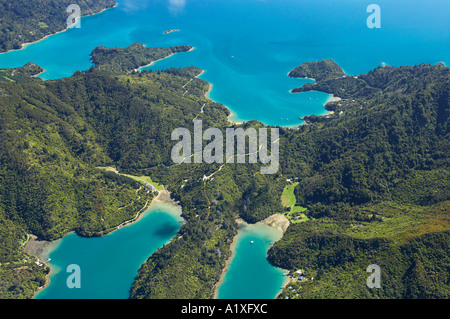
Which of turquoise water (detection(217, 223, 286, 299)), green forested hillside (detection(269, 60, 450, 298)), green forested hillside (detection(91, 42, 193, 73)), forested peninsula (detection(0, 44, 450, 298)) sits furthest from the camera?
green forested hillside (detection(91, 42, 193, 73))

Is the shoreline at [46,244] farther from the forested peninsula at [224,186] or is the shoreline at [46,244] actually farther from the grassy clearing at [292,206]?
the grassy clearing at [292,206]

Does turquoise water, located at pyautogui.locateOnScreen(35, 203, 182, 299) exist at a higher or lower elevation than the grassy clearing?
lower

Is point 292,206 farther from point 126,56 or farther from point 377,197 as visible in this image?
point 126,56

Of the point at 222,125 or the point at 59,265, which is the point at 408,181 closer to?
the point at 222,125

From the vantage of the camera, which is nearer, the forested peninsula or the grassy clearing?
the forested peninsula

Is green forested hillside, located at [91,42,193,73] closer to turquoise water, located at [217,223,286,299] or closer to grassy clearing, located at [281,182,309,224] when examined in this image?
grassy clearing, located at [281,182,309,224]

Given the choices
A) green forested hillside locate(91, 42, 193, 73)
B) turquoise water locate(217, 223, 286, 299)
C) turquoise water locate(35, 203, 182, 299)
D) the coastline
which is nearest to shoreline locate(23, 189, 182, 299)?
turquoise water locate(35, 203, 182, 299)

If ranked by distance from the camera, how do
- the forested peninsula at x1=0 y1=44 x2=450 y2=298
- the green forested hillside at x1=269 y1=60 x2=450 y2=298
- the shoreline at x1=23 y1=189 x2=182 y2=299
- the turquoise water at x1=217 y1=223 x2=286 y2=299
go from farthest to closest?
the shoreline at x1=23 y1=189 x2=182 y2=299 → the turquoise water at x1=217 y1=223 x2=286 y2=299 → the forested peninsula at x1=0 y1=44 x2=450 y2=298 → the green forested hillside at x1=269 y1=60 x2=450 y2=298
